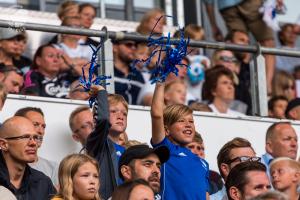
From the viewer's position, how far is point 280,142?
586 inches

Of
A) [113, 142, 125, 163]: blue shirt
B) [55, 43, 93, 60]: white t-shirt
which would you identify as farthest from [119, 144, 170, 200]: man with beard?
[55, 43, 93, 60]: white t-shirt

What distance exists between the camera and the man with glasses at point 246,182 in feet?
39.7

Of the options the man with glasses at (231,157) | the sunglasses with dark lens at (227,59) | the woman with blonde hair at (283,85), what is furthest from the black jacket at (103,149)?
the woman with blonde hair at (283,85)

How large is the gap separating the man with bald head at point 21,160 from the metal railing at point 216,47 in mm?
2010

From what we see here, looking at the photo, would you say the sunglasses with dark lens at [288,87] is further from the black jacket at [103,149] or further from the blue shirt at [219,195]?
the black jacket at [103,149]

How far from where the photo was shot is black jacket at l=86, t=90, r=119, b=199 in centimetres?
1232

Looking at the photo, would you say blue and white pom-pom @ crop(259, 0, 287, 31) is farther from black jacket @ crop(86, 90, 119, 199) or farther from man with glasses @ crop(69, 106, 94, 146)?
black jacket @ crop(86, 90, 119, 199)

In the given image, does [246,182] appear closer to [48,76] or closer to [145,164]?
[145,164]

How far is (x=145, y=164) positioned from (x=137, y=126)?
8.97 ft

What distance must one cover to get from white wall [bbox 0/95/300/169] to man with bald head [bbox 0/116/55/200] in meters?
1.71

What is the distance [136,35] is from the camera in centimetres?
1502

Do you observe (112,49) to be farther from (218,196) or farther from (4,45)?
(218,196)

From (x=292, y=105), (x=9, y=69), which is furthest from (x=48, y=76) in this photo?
(x=292, y=105)

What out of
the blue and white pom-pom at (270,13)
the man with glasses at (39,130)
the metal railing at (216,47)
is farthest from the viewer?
→ the blue and white pom-pom at (270,13)
